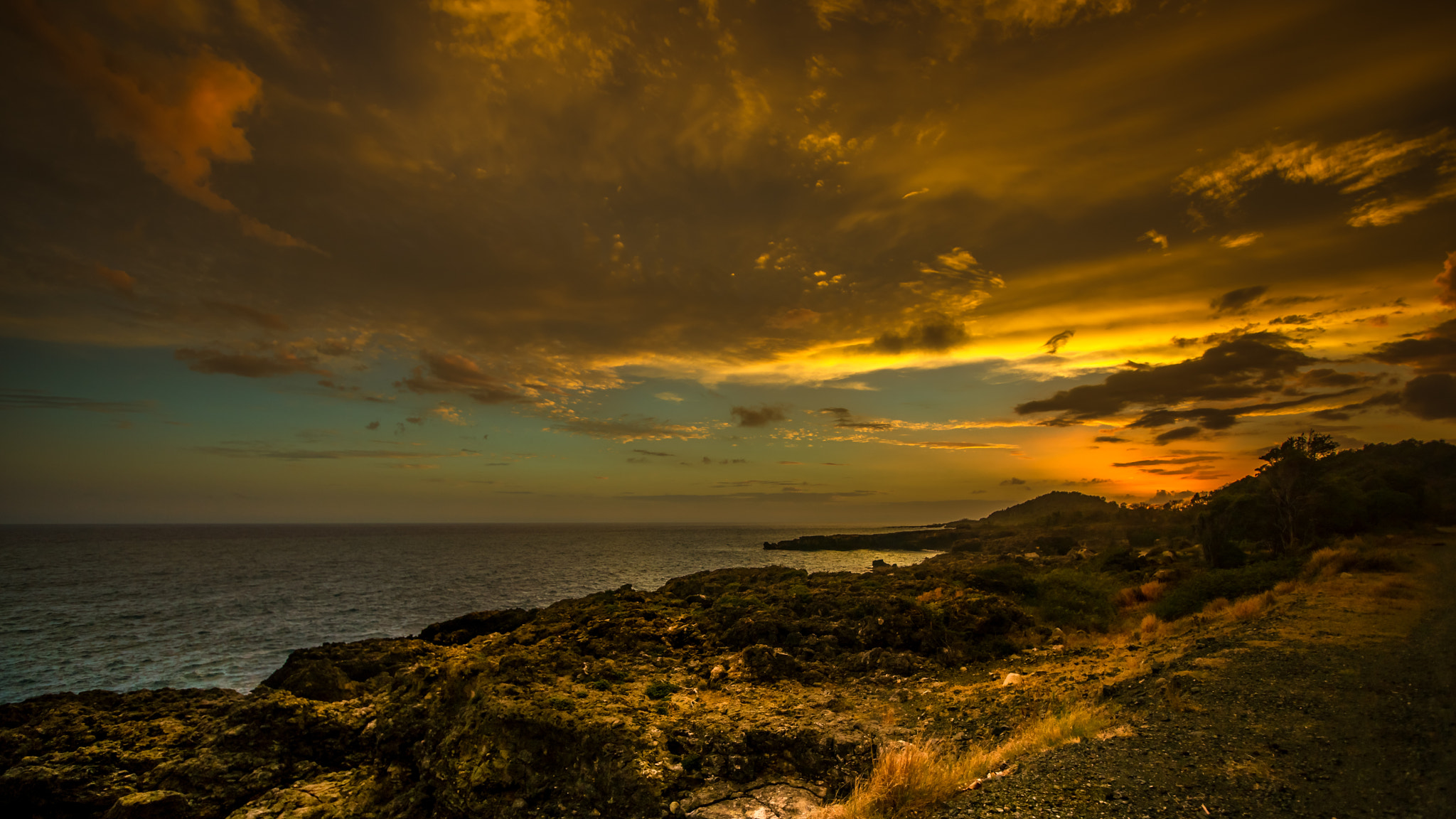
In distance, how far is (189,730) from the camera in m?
14.8

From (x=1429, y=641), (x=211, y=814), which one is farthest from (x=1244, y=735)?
(x=211, y=814)

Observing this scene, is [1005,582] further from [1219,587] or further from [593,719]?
[593,719]

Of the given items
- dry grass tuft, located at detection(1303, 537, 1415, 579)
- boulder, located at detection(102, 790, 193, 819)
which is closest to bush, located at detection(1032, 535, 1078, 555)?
dry grass tuft, located at detection(1303, 537, 1415, 579)

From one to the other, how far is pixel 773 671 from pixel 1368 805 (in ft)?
41.8

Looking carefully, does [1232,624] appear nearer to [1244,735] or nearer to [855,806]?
[1244,735]

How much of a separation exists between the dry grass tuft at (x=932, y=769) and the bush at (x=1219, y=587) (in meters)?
17.1

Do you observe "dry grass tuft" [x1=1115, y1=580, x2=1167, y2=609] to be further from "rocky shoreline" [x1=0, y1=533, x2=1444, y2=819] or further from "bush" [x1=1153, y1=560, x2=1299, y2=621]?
"rocky shoreline" [x1=0, y1=533, x2=1444, y2=819]

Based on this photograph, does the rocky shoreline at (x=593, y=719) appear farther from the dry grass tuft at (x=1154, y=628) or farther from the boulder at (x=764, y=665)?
the dry grass tuft at (x=1154, y=628)

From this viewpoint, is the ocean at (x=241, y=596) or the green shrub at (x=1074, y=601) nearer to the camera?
the green shrub at (x=1074, y=601)

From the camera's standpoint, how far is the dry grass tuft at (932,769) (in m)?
8.33

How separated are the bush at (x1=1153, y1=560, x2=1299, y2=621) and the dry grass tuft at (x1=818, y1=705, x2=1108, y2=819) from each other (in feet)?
56.1

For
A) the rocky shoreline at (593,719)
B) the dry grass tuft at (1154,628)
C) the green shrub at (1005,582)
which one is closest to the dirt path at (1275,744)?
the rocky shoreline at (593,719)

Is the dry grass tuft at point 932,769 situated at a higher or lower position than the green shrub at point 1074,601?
higher

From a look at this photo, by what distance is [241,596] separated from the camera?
2078 inches
